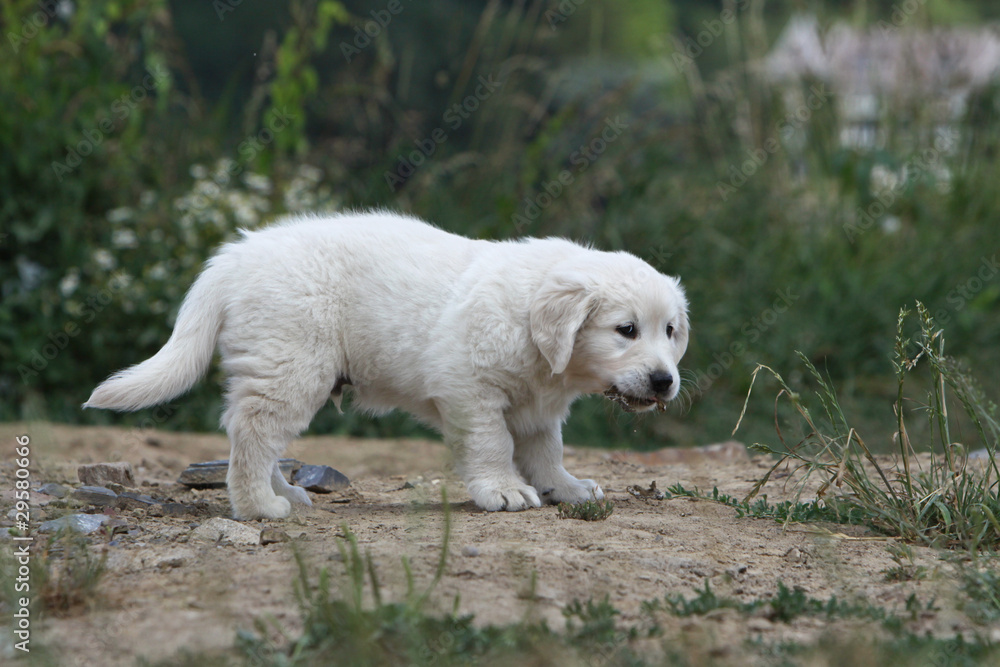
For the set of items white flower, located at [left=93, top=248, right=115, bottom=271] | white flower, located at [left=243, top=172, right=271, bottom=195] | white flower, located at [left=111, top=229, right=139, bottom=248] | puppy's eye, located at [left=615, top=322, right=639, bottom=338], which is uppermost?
white flower, located at [left=243, top=172, right=271, bottom=195]

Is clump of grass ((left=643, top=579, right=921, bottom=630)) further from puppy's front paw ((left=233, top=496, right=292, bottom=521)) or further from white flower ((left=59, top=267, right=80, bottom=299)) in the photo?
white flower ((left=59, top=267, right=80, bottom=299))

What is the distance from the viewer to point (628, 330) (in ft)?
12.9

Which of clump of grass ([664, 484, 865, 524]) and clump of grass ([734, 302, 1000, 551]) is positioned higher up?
clump of grass ([734, 302, 1000, 551])

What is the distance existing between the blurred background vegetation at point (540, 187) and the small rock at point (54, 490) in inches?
95.9

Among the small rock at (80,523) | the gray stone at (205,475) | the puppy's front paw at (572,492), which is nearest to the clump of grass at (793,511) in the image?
the puppy's front paw at (572,492)

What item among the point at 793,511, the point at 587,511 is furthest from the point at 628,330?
the point at 793,511

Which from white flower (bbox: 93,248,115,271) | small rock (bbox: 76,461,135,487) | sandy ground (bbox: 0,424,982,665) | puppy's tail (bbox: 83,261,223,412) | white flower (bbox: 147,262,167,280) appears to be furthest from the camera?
white flower (bbox: 93,248,115,271)

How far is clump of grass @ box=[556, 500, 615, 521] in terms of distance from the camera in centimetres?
371

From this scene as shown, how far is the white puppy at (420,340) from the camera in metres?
3.79

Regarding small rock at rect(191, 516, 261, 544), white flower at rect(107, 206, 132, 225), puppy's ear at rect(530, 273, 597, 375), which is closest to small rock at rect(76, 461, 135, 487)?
small rock at rect(191, 516, 261, 544)

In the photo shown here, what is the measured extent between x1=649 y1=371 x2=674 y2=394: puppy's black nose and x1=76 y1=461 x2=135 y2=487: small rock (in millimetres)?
2404

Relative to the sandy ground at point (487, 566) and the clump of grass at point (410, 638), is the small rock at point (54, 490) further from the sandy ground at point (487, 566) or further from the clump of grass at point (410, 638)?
the clump of grass at point (410, 638)

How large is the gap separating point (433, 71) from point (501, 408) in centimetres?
803

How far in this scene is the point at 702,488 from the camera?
14.6 feet
